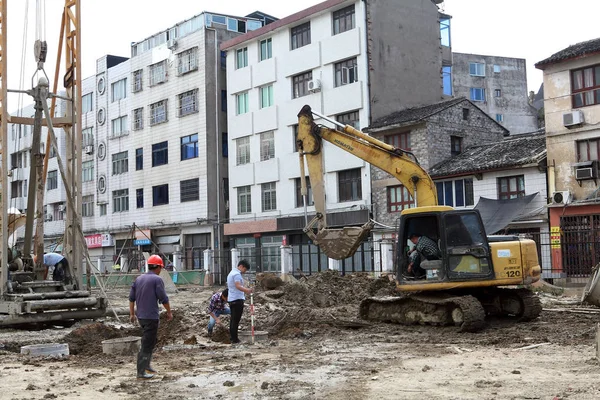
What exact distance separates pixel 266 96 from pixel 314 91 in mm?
4446

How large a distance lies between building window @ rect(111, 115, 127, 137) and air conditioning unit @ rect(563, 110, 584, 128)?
32.9 metres

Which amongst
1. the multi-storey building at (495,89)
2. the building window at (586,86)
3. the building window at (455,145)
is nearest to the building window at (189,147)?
the building window at (455,145)

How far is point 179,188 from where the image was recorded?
47.8 meters

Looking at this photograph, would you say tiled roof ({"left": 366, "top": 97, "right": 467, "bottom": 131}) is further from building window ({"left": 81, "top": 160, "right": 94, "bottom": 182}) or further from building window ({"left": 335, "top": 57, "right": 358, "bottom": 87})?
building window ({"left": 81, "top": 160, "right": 94, "bottom": 182})

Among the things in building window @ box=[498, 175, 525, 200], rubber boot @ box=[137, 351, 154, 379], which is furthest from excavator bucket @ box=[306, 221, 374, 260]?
building window @ box=[498, 175, 525, 200]

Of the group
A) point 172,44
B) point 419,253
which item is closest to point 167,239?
point 172,44

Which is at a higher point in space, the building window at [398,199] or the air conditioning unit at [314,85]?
the air conditioning unit at [314,85]

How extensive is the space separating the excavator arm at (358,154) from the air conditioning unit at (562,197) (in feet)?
44.5

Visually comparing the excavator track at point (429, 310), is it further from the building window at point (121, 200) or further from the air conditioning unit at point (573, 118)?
the building window at point (121, 200)

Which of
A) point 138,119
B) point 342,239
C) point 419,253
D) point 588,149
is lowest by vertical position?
point 419,253

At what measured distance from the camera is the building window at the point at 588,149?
2869cm

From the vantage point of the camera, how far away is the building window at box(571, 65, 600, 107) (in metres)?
28.7

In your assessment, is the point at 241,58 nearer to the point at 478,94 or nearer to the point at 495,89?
the point at 478,94

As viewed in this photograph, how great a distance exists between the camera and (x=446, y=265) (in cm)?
1473
